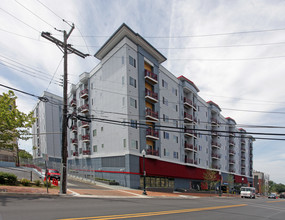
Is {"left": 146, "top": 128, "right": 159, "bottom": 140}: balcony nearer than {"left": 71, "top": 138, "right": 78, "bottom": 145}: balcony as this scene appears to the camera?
Yes

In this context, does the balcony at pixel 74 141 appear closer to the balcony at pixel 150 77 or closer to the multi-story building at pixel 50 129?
the multi-story building at pixel 50 129

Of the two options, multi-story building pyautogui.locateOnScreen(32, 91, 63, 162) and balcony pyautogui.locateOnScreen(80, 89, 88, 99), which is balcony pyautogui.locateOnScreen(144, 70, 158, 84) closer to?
balcony pyautogui.locateOnScreen(80, 89, 88, 99)

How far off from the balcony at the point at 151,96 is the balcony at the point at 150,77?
1.87 metres

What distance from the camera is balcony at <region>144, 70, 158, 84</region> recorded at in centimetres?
3564

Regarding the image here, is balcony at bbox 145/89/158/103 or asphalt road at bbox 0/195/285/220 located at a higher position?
balcony at bbox 145/89/158/103

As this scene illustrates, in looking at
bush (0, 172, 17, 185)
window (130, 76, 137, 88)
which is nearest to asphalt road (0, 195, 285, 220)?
bush (0, 172, 17, 185)

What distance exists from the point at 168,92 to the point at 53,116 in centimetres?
3287

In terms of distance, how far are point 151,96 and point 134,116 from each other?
497cm

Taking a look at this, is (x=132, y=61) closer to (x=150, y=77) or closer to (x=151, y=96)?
(x=150, y=77)

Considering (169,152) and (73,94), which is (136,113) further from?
(73,94)

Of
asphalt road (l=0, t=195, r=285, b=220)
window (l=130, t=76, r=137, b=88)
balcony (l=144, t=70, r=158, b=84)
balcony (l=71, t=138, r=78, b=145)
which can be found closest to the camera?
asphalt road (l=0, t=195, r=285, b=220)

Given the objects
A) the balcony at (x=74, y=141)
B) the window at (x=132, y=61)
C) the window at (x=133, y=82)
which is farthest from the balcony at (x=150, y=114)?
the balcony at (x=74, y=141)

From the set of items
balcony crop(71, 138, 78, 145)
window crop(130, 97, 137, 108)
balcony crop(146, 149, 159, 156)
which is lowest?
balcony crop(146, 149, 159, 156)

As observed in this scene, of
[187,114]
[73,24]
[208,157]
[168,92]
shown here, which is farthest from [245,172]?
[73,24]
